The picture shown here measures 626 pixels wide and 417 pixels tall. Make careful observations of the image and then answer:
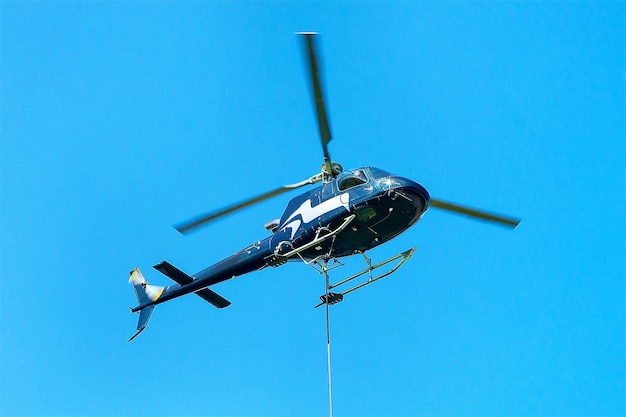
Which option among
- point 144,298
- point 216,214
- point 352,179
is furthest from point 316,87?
point 144,298

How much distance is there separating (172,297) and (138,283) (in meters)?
2.06

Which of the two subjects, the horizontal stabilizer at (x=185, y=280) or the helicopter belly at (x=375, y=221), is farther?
the horizontal stabilizer at (x=185, y=280)

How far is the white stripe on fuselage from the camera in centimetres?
1592

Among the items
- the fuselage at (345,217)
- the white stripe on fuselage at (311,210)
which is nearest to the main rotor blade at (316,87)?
the fuselage at (345,217)

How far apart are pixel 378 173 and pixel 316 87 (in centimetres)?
324

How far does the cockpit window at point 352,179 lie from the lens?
1606cm

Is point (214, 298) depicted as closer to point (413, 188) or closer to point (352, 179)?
point (352, 179)

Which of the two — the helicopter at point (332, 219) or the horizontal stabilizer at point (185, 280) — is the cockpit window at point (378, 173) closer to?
the helicopter at point (332, 219)

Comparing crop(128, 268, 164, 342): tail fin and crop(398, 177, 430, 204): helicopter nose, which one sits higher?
crop(128, 268, 164, 342): tail fin

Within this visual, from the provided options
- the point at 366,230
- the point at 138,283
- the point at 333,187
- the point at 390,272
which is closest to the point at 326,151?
the point at 333,187

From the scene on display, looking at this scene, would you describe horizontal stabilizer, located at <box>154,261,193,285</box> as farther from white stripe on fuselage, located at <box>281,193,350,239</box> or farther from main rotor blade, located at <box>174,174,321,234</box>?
white stripe on fuselage, located at <box>281,193,350,239</box>

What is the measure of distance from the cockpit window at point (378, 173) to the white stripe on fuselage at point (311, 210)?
86 centimetres

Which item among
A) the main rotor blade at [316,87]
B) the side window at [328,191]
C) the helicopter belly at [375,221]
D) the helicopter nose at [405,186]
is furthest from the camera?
the side window at [328,191]

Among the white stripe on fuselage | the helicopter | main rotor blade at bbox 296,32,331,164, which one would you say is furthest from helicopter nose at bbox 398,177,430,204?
main rotor blade at bbox 296,32,331,164
